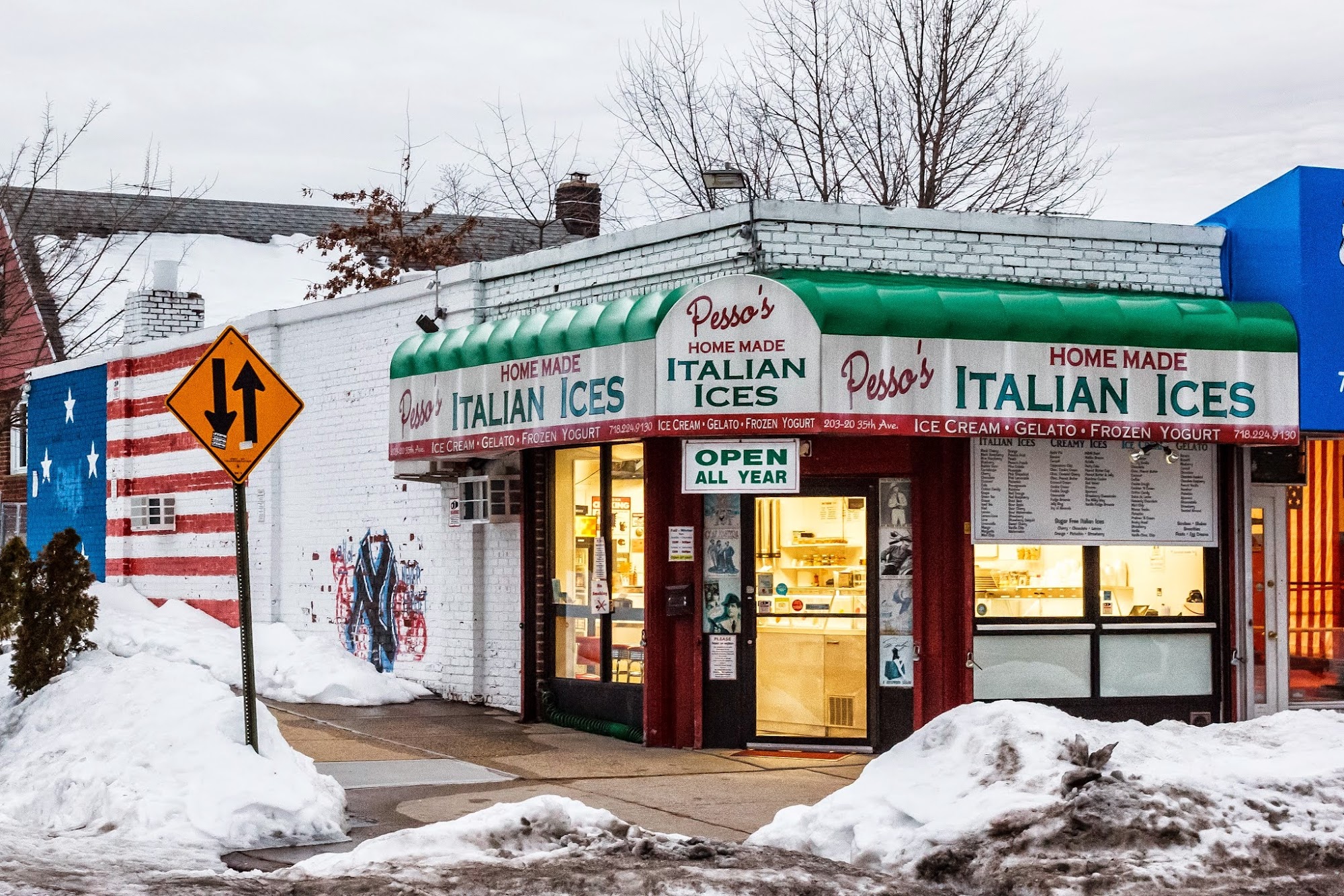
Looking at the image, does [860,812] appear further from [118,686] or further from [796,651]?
[118,686]

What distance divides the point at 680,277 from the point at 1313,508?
6.26 meters

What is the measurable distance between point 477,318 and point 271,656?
500 cm

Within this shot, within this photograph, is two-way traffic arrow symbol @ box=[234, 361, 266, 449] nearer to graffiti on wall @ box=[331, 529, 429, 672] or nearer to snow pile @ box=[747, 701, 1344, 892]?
snow pile @ box=[747, 701, 1344, 892]

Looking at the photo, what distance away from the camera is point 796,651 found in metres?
12.8

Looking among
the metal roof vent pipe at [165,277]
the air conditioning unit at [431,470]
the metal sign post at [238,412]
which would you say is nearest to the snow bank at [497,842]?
the metal sign post at [238,412]

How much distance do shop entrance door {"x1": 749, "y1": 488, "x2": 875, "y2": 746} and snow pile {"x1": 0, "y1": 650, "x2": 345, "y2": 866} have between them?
13.6ft

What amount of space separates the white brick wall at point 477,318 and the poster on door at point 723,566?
1.99 meters

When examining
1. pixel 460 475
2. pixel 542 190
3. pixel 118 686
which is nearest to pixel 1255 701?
pixel 460 475

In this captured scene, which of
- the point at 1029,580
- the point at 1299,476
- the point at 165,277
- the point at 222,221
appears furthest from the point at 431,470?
the point at 222,221

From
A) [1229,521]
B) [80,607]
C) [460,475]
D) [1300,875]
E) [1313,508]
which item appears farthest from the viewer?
[460,475]

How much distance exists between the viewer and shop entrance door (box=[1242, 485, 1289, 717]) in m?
13.6

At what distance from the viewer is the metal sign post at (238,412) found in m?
10.1

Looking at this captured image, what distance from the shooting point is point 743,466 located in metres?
12.0

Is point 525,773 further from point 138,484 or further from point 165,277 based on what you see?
point 165,277
